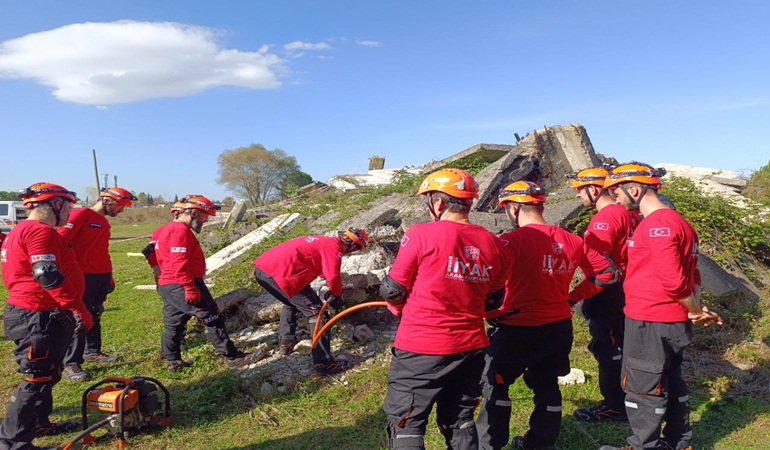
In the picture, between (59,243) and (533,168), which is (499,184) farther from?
(59,243)

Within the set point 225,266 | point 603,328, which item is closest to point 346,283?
point 603,328

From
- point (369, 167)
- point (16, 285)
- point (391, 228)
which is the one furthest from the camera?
point (369, 167)

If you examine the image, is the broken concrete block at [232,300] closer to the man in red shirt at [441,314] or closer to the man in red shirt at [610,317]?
the man in red shirt at [610,317]

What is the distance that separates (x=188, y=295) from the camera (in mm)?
5898

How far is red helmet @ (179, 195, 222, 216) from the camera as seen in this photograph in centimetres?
608

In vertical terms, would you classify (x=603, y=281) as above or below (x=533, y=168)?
below

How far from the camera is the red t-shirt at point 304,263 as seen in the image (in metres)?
6.11

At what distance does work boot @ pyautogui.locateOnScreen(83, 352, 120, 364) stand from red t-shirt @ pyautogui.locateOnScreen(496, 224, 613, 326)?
513 centimetres

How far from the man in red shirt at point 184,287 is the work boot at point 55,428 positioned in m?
1.48

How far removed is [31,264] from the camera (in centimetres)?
416

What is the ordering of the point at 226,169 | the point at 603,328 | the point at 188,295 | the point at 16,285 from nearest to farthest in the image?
the point at 16,285 → the point at 603,328 → the point at 188,295 → the point at 226,169

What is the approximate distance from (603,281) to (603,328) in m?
0.56

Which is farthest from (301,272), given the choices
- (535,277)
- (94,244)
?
(535,277)

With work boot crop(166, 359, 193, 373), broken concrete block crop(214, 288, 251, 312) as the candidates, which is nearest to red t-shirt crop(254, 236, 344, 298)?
work boot crop(166, 359, 193, 373)
